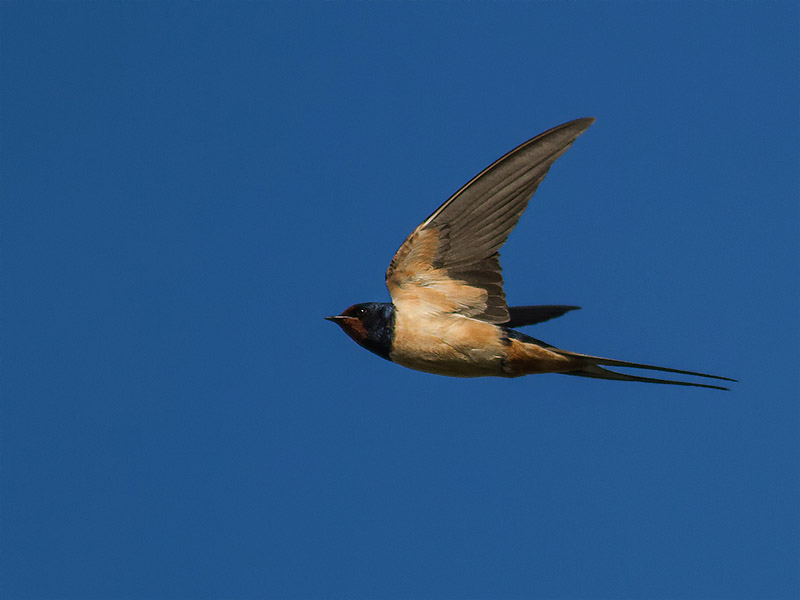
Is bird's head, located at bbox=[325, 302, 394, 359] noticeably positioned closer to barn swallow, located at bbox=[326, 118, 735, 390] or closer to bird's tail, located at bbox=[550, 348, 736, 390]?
barn swallow, located at bbox=[326, 118, 735, 390]

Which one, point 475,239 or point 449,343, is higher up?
point 475,239

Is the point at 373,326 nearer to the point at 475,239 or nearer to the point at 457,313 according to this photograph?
the point at 457,313

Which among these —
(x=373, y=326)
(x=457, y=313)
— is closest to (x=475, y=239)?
(x=457, y=313)

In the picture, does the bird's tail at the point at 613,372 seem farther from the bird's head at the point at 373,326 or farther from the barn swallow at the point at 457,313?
the bird's head at the point at 373,326

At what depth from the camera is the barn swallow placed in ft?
14.6

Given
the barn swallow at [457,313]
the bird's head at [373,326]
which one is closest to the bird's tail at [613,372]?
the barn swallow at [457,313]

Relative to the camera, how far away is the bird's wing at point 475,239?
4.22m

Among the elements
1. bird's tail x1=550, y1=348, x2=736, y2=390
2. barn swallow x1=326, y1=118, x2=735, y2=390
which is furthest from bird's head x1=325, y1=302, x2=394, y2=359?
bird's tail x1=550, y1=348, x2=736, y2=390

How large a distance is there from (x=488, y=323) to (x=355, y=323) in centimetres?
53

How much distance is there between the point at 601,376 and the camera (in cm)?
473

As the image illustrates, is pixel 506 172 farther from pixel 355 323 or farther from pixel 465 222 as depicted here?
pixel 355 323

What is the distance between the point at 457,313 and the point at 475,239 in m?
0.33

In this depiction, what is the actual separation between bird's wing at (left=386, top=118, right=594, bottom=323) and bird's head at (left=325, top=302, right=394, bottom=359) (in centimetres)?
7

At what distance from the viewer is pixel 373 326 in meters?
4.66
